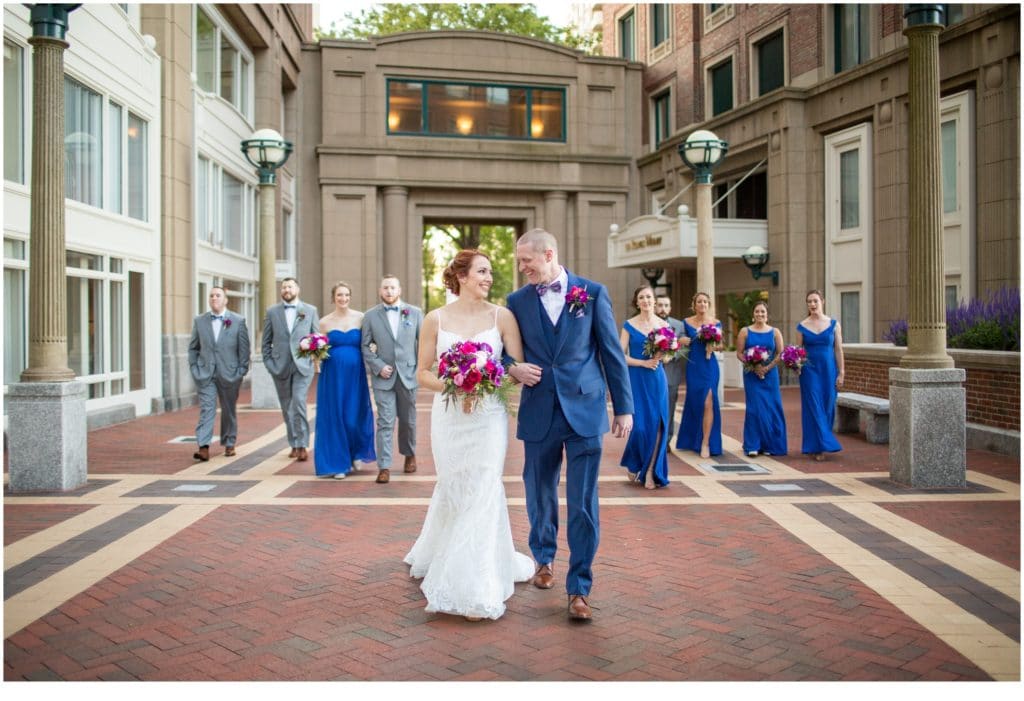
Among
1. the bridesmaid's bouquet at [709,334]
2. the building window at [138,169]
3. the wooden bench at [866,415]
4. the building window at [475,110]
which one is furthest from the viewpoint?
the building window at [475,110]

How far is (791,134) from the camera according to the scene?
918 inches

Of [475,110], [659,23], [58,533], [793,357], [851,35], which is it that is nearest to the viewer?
[58,533]

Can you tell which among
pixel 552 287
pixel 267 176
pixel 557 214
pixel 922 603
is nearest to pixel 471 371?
pixel 552 287

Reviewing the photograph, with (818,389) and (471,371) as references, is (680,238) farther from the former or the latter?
(471,371)

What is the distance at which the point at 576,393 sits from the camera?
5.11 metres

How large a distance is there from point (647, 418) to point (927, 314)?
117 inches

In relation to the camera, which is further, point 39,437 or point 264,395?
point 264,395

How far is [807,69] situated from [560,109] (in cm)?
1013

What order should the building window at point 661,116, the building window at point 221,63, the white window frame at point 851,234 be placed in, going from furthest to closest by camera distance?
the building window at point 661,116
the white window frame at point 851,234
the building window at point 221,63

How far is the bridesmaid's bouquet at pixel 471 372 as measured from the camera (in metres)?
4.92

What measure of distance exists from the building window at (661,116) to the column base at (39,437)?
25.4m

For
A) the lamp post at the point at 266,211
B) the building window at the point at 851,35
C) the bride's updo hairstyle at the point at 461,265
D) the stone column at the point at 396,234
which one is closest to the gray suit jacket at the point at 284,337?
the bride's updo hairstyle at the point at 461,265

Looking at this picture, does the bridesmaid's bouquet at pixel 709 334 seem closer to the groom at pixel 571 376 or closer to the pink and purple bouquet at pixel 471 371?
the groom at pixel 571 376

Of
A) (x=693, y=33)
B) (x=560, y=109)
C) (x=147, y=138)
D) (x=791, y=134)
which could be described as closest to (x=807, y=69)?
(x=791, y=134)
